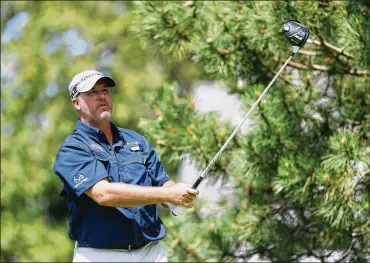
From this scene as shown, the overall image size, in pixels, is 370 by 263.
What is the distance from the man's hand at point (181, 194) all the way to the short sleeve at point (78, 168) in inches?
11.8

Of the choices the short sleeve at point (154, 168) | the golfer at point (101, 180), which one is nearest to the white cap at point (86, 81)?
the golfer at point (101, 180)

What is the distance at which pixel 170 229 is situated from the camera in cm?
610

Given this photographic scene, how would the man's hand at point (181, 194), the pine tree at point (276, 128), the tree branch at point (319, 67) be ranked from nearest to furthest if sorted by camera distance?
the man's hand at point (181, 194) → the pine tree at point (276, 128) → the tree branch at point (319, 67)

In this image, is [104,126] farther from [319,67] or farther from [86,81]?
[319,67]

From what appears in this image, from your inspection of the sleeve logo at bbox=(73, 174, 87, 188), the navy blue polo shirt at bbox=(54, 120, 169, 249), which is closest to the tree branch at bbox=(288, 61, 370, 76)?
the navy blue polo shirt at bbox=(54, 120, 169, 249)

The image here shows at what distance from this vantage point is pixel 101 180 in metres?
3.83

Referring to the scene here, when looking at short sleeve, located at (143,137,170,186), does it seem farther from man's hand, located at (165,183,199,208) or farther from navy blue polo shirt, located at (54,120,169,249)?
man's hand, located at (165,183,199,208)

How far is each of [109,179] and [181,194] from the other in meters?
0.38

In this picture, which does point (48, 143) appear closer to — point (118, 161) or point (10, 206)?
point (10, 206)

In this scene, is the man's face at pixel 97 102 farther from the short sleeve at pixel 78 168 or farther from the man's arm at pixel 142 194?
the man's arm at pixel 142 194

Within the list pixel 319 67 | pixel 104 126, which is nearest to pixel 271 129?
pixel 319 67

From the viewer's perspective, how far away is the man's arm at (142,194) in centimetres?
373

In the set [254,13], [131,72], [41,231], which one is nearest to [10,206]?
[41,231]

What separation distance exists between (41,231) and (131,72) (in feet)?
11.8
